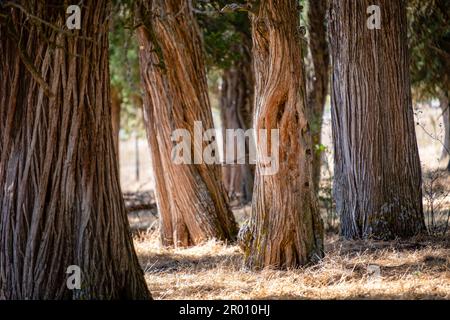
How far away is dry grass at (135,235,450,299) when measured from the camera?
694 centimetres

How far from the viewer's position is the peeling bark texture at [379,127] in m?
9.73

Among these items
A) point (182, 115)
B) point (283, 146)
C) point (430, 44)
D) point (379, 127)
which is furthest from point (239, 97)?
point (283, 146)

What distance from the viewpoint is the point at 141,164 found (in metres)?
40.1

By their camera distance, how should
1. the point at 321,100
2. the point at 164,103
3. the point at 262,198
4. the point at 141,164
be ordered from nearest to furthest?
the point at 262,198 < the point at 164,103 < the point at 321,100 < the point at 141,164

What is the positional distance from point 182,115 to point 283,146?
2898 millimetres

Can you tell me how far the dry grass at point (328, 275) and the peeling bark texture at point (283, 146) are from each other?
0.28 m

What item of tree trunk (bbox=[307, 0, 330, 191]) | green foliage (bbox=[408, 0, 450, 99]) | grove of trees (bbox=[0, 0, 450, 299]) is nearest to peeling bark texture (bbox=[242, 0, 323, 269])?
grove of trees (bbox=[0, 0, 450, 299])

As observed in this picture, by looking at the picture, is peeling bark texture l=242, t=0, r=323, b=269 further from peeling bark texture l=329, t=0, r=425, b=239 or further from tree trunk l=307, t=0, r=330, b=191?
tree trunk l=307, t=0, r=330, b=191

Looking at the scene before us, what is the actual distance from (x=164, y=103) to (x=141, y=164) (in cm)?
2970

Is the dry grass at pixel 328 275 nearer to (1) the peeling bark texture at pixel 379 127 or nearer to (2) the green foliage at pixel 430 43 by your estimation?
(1) the peeling bark texture at pixel 379 127

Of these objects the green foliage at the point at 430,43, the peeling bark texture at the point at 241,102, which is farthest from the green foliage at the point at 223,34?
the green foliage at the point at 430,43

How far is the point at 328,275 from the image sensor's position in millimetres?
7648
